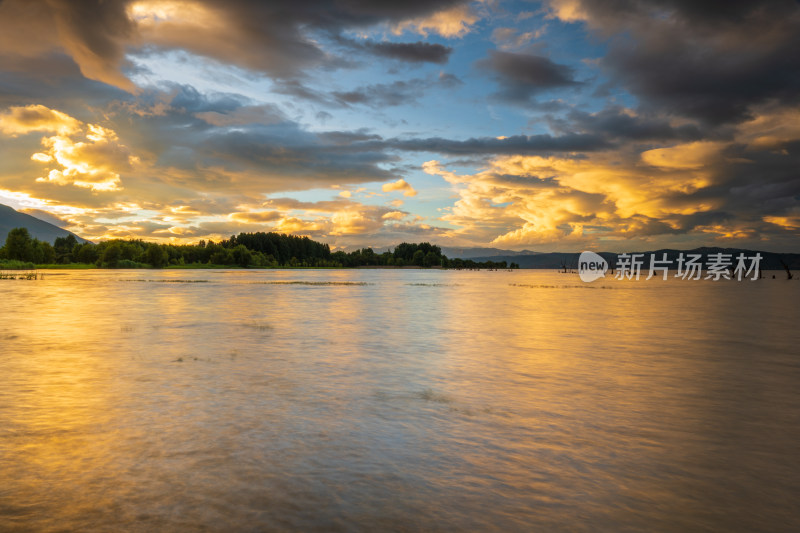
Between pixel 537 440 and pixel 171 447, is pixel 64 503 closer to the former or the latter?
pixel 171 447

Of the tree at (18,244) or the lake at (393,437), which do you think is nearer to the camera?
the lake at (393,437)

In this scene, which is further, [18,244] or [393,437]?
[18,244]

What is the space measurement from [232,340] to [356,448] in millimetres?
16627

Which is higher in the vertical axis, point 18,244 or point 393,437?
point 18,244

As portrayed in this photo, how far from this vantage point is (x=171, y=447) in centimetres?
938

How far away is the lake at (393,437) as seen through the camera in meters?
6.94

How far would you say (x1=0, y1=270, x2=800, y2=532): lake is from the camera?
6938mm

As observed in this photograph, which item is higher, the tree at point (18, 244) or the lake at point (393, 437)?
the tree at point (18, 244)

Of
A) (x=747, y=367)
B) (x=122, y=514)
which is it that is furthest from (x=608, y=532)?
(x=747, y=367)

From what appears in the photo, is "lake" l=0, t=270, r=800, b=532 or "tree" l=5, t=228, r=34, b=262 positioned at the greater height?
"tree" l=5, t=228, r=34, b=262

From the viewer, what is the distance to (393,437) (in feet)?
33.5

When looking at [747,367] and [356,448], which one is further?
[747,367]

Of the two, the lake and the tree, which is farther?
the tree

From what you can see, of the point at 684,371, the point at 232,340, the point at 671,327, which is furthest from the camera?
the point at 671,327
